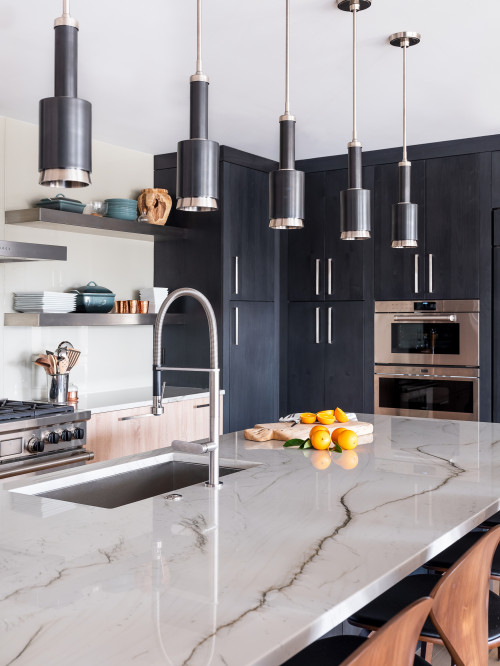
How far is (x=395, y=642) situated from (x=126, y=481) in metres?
1.33

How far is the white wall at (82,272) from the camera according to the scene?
4.22m

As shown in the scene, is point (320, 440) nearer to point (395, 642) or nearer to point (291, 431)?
point (291, 431)

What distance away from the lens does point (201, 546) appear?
1561mm

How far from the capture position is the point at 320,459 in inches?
99.3

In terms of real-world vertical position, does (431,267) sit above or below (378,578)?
above

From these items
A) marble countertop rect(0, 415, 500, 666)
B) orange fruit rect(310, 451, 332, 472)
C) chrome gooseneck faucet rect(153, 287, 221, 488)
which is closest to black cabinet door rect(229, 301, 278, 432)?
orange fruit rect(310, 451, 332, 472)

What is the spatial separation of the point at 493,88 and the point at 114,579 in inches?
128

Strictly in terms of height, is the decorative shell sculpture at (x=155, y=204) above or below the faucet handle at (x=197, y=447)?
above

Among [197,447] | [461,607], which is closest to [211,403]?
[197,447]

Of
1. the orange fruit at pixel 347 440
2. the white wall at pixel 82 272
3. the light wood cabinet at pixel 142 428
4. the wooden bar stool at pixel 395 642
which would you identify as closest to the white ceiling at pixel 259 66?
the white wall at pixel 82 272

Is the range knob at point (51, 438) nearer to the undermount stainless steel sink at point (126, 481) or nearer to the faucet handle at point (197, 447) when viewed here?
the undermount stainless steel sink at point (126, 481)

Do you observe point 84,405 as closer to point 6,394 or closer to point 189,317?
point 6,394

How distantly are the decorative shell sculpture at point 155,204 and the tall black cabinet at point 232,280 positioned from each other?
203 mm

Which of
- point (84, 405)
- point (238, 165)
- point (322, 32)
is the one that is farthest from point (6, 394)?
point (322, 32)
